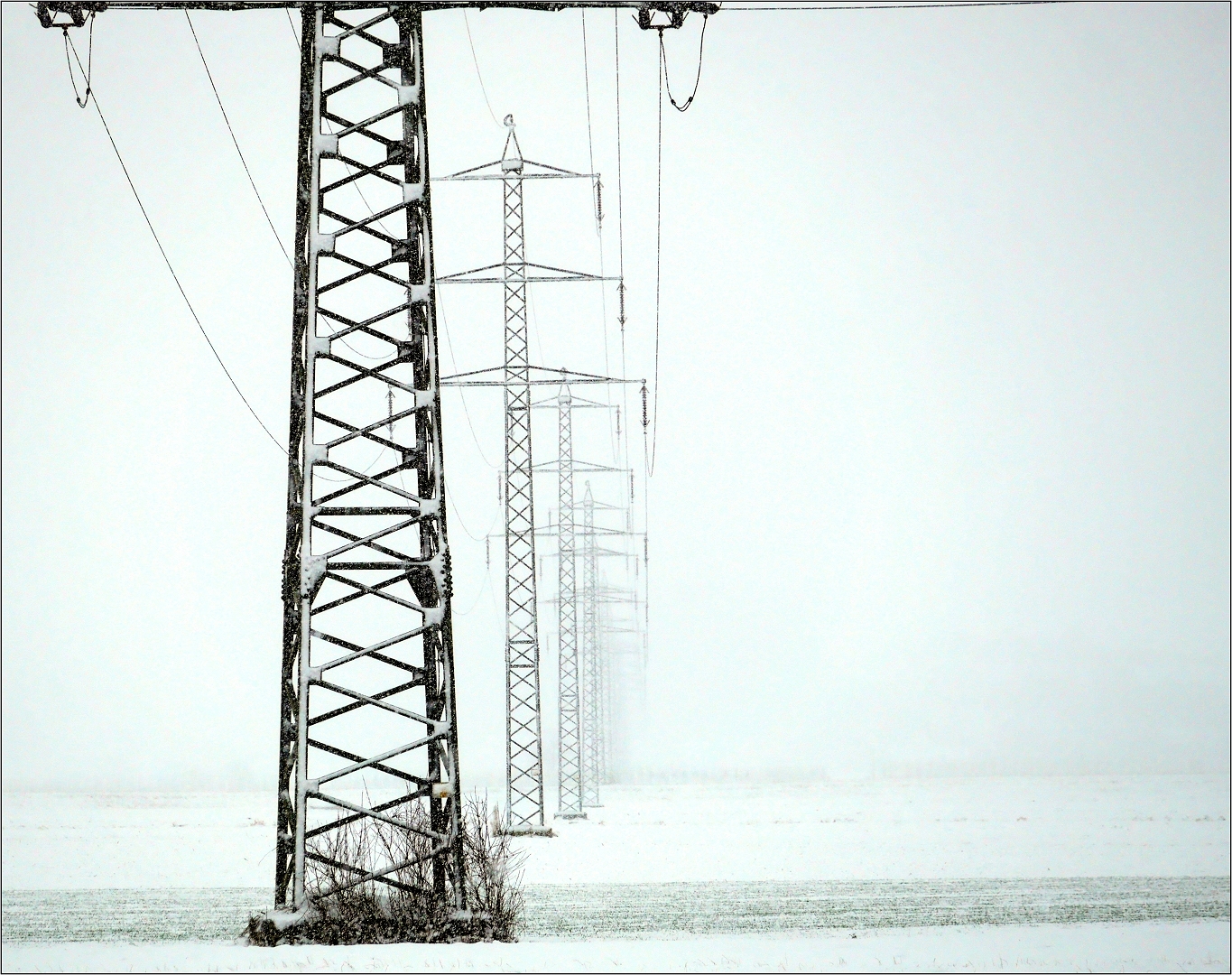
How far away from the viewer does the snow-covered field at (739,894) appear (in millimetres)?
10953

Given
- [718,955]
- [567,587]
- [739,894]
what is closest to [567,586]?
[567,587]

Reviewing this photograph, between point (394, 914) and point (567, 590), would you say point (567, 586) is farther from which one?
point (394, 914)

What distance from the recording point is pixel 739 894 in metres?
18.0

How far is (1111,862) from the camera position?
2294 centimetres

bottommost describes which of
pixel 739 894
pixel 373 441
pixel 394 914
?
pixel 739 894

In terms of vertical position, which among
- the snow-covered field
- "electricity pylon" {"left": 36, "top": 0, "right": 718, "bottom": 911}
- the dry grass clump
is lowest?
the snow-covered field

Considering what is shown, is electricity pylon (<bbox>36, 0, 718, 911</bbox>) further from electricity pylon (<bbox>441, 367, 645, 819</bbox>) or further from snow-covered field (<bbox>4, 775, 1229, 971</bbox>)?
electricity pylon (<bbox>441, 367, 645, 819</bbox>)

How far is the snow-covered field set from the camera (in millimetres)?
10953

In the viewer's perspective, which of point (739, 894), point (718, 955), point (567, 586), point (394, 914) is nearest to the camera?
point (718, 955)

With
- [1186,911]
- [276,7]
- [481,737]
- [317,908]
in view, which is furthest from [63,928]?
[481,737]

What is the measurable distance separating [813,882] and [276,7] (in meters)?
15.3

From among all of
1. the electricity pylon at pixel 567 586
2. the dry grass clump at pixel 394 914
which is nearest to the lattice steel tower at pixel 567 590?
the electricity pylon at pixel 567 586

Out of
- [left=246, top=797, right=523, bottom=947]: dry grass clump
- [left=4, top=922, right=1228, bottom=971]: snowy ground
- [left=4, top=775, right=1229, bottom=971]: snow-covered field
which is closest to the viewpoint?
[left=4, top=922, right=1228, bottom=971]: snowy ground

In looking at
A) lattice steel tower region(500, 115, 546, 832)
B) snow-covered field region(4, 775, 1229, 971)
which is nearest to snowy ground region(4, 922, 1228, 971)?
snow-covered field region(4, 775, 1229, 971)
